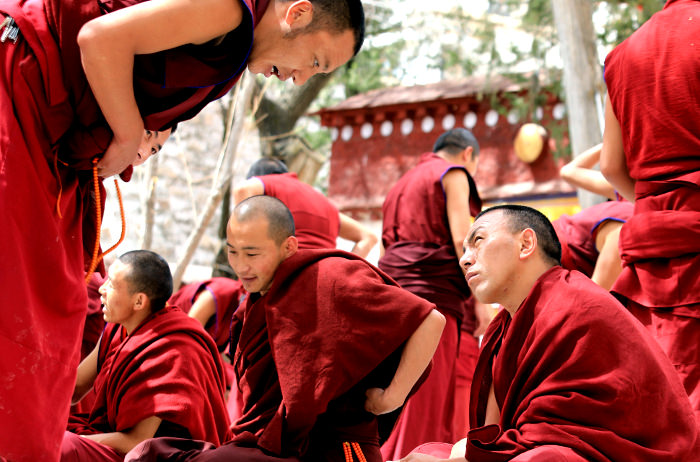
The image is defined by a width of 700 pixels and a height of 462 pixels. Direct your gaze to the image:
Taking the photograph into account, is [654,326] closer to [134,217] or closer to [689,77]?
[689,77]

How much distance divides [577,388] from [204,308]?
3.31 metres

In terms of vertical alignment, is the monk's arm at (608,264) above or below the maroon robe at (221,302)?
above

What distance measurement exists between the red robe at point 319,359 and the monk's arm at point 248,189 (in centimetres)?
170

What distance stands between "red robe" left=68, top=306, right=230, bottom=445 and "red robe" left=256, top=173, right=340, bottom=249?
118 centimetres

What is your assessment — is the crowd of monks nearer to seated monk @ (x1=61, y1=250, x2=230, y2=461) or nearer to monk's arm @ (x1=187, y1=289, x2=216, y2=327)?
seated monk @ (x1=61, y1=250, x2=230, y2=461)

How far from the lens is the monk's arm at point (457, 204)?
4.56 m

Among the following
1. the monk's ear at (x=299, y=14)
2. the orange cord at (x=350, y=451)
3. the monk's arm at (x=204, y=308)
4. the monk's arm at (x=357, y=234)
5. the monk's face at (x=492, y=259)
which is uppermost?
the monk's ear at (x=299, y=14)

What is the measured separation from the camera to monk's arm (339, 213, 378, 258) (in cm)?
513

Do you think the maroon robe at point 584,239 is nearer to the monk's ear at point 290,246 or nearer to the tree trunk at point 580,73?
the monk's ear at point 290,246

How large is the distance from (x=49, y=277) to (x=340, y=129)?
9464 mm

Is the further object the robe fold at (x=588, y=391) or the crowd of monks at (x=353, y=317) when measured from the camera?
the robe fold at (x=588, y=391)

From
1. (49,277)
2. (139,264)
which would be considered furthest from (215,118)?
(49,277)

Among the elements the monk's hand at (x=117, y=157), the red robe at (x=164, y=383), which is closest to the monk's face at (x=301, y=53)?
the monk's hand at (x=117, y=157)

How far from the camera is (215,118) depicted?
12742 mm
